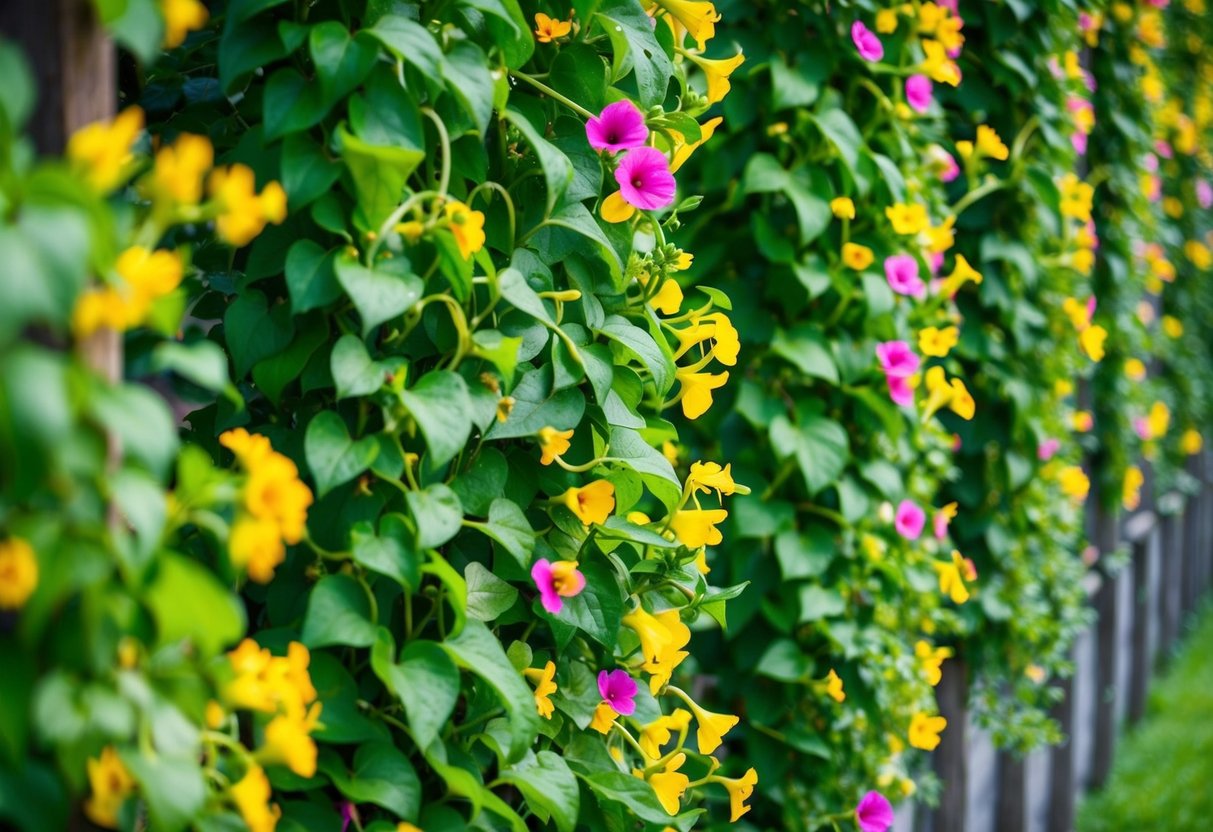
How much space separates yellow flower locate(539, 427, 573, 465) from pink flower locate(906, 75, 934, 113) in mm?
1105

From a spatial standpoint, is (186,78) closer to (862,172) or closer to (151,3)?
(151,3)

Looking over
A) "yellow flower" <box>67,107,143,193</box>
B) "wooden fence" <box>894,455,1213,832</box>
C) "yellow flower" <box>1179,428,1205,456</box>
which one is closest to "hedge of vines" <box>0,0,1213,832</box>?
"yellow flower" <box>67,107,143,193</box>

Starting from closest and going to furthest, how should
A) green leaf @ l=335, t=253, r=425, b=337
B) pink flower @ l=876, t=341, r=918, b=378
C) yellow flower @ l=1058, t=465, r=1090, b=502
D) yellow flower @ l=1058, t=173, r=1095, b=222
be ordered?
green leaf @ l=335, t=253, r=425, b=337 → pink flower @ l=876, t=341, r=918, b=378 → yellow flower @ l=1058, t=173, r=1095, b=222 → yellow flower @ l=1058, t=465, r=1090, b=502

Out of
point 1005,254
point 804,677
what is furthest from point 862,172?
point 804,677

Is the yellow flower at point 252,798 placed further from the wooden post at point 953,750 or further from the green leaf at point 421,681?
the wooden post at point 953,750

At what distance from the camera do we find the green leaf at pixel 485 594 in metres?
1.14

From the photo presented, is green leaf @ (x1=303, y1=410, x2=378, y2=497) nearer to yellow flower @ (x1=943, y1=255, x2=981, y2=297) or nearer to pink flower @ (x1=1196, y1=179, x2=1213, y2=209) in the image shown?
yellow flower @ (x1=943, y1=255, x2=981, y2=297)

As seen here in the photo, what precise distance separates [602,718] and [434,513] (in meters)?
0.38

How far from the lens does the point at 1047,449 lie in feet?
8.61

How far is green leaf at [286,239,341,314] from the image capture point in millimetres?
978

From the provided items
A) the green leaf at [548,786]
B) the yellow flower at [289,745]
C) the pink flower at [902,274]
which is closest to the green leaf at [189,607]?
the yellow flower at [289,745]

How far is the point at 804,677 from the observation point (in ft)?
6.28

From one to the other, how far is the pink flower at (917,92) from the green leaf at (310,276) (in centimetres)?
130

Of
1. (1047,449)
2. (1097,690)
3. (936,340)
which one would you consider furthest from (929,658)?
(1097,690)
